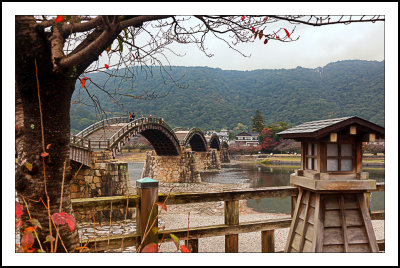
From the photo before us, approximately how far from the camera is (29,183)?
2.09 metres

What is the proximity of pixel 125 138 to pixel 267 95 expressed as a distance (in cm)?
904

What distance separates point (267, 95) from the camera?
21.0 ft

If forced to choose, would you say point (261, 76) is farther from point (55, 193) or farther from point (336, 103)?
point (55, 193)

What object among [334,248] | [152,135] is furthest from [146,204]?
[152,135]

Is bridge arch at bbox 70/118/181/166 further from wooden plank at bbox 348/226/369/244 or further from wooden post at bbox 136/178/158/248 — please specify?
wooden plank at bbox 348/226/369/244

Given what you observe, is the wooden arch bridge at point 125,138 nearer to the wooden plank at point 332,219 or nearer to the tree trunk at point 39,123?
the tree trunk at point 39,123

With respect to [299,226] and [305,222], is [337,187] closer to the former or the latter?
[305,222]

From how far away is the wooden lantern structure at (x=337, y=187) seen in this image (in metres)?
2.20

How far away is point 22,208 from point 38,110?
0.73 metres

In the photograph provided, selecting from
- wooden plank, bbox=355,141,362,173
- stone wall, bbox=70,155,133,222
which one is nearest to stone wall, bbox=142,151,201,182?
stone wall, bbox=70,155,133,222

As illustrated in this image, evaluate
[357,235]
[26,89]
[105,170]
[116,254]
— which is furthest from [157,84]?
[105,170]

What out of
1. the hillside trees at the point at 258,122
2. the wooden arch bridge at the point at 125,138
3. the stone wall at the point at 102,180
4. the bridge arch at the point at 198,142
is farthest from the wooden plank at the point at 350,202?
the bridge arch at the point at 198,142

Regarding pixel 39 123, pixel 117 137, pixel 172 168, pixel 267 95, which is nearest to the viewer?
pixel 39 123

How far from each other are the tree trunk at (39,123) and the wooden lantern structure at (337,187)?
6.06 ft
